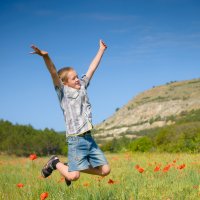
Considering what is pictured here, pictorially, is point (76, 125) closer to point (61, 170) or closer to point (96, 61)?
point (61, 170)

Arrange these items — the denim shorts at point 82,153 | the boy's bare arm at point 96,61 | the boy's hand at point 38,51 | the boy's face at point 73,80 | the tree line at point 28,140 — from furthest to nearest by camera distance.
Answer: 1. the tree line at point 28,140
2. the boy's bare arm at point 96,61
3. the boy's face at point 73,80
4. the denim shorts at point 82,153
5. the boy's hand at point 38,51

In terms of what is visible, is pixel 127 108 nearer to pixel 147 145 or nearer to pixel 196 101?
pixel 196 101

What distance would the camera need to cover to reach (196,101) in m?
102

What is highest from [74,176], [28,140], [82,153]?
[28,140]

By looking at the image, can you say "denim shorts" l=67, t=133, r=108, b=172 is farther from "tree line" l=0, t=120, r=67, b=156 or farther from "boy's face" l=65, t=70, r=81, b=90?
"tree line" l=0, t=120, r=67, b=156

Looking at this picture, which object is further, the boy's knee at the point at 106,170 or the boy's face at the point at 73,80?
the boy's face at the point at 73,80

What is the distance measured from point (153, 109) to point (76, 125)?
4245 inches

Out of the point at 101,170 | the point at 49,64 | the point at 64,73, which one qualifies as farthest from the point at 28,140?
the point at 49,64

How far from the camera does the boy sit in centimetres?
491

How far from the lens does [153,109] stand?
367ft

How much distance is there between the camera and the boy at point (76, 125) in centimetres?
491

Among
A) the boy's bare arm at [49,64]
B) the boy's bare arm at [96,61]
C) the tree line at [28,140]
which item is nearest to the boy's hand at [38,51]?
the boy's bare arm at [49,64]

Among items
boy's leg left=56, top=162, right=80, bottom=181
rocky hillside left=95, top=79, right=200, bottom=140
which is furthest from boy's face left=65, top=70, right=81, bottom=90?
rocky hillside left=95, top=79, right=200, bottom=140

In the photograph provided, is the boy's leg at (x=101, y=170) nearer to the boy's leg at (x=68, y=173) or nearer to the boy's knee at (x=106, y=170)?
the boy's knee at (x=106, y=170)
